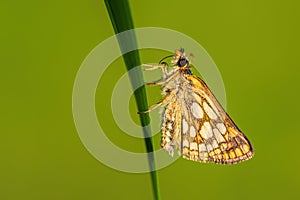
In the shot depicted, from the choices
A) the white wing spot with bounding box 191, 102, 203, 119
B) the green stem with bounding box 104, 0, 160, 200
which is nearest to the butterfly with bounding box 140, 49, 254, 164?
the white wing spot with bounding box 191, 102, 203, 119

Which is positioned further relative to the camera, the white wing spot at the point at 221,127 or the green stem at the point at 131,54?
the white wing spot at the point at 221,127

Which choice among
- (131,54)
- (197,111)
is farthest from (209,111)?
(131,54)

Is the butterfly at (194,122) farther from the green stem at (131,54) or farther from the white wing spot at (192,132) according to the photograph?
the green stem at (131,54)

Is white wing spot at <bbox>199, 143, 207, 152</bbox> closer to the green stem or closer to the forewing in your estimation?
the forewing

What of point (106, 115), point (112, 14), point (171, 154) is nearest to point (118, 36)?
point (112, 14)

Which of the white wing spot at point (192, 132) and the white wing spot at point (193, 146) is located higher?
the white wing spot at point (192, 132)

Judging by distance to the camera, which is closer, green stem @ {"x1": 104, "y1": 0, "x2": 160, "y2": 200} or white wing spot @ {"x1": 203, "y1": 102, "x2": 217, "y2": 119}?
green stem @ {"x1": 104, "y1": 0, "x2": 160, "y2": 200}

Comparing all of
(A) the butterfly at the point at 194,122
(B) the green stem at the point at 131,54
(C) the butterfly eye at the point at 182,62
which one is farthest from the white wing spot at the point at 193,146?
(B) the green stem at the point at 131,54

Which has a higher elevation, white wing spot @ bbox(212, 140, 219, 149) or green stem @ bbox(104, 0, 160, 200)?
white wing spot @ bbox(212, 140, 219, 149)

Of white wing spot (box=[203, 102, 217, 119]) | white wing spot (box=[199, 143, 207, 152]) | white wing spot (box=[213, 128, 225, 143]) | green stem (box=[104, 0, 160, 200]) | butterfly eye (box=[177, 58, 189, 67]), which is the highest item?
butterfly eye (box=[177, 58, 189, 67])
